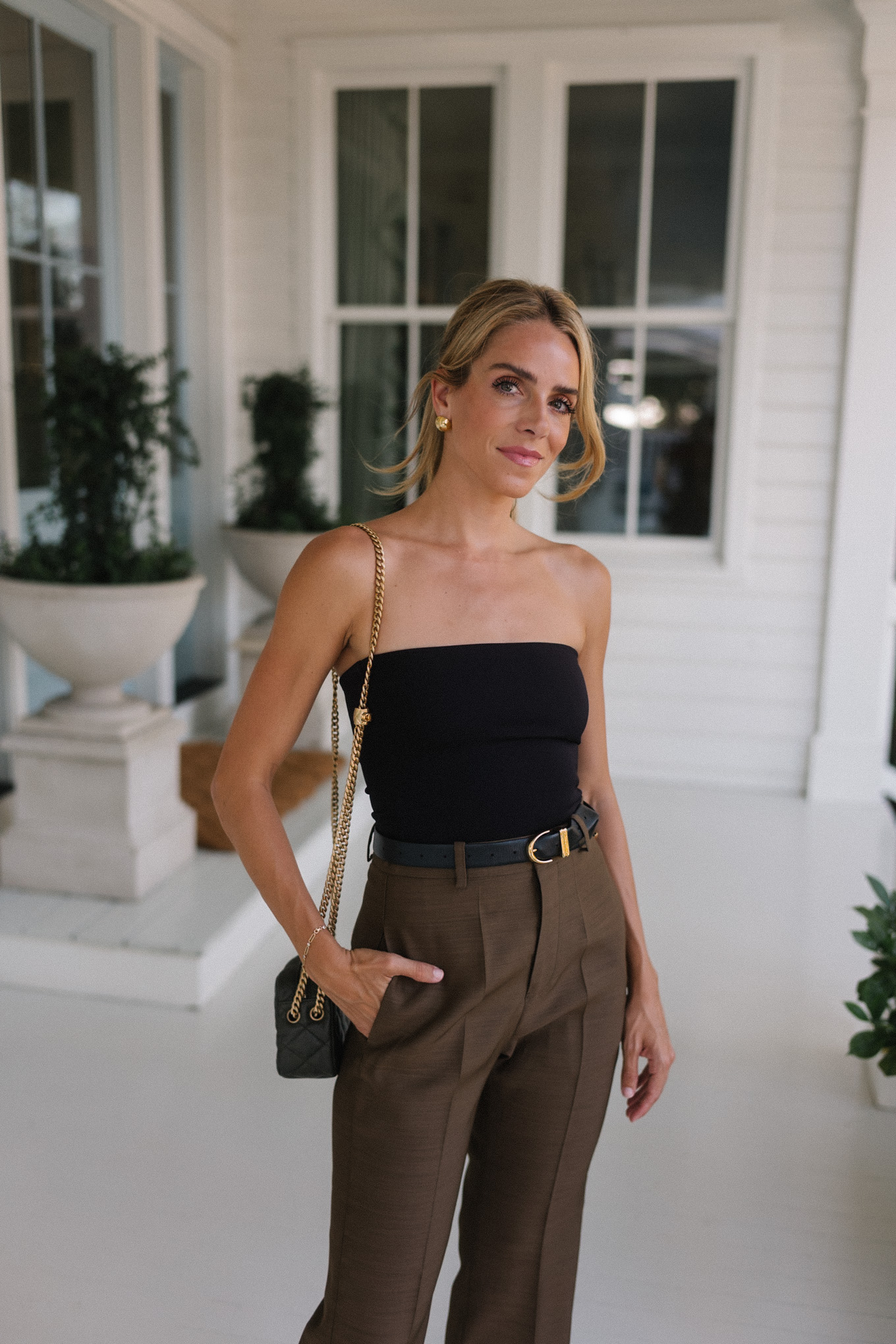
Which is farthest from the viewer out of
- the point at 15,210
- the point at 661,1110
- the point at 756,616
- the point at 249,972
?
the point at 756,616

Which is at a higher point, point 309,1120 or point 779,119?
point 779,119

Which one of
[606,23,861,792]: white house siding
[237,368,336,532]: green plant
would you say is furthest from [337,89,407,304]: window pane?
[606,23,861,792]: white house siding

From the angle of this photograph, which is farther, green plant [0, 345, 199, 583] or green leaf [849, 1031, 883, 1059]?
green plant [0, 345, 199, 583]

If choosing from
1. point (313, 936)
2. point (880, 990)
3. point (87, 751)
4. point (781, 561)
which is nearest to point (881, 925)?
point (880, 990)

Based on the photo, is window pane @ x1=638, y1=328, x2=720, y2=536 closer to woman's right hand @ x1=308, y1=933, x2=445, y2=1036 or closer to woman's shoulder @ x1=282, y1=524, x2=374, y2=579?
woman's shoulder @ x1=282, y1=524, x2=374, y2=579

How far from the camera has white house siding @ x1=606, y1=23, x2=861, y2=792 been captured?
4.80 metres

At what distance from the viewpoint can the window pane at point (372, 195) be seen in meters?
5.22

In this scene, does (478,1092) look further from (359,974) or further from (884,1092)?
(884,1092)

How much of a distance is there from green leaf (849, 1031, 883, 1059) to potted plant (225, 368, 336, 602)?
3.06m

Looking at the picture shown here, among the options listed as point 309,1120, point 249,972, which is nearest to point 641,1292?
point 309,1120

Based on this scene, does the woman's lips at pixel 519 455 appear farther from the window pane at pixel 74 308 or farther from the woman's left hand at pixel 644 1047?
the window pane at pixel 74 308

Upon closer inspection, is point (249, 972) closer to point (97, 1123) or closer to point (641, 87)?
point (97, 1123)

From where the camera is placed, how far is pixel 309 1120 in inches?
99.6

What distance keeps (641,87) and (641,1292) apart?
4700 mm
